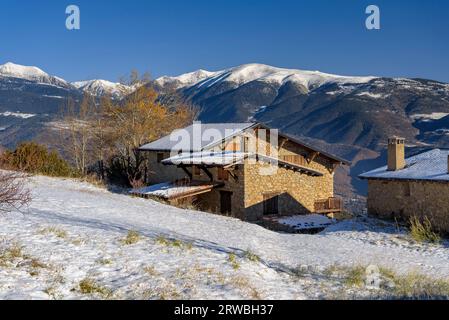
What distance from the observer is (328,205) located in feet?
109

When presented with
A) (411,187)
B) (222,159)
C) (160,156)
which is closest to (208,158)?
(222,159)

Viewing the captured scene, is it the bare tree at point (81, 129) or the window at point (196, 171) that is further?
the bare tree at point (81, 129)

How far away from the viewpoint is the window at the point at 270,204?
99.2 ft

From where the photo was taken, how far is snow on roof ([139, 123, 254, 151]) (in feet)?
109

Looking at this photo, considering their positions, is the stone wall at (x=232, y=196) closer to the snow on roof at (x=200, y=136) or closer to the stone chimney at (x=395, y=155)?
the snow on roof at (x=200, y=136)

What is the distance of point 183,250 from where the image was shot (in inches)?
460

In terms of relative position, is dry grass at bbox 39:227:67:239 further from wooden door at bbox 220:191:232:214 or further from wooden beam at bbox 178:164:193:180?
wooden beam at bbox 178:164:193:180

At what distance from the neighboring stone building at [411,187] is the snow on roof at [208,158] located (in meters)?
8.29

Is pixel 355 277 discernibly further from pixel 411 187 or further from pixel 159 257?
pixel 411 187

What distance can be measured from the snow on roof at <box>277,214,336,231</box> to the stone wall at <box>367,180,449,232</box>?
3.04m

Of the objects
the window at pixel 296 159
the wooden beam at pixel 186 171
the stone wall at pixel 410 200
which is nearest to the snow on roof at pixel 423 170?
the stone wall at pixel 410 200

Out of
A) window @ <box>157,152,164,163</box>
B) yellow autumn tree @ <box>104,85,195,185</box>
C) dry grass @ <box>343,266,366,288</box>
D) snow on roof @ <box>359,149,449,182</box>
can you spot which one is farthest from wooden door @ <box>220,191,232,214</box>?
dry grass @ <box>343,266,366,288</box>
